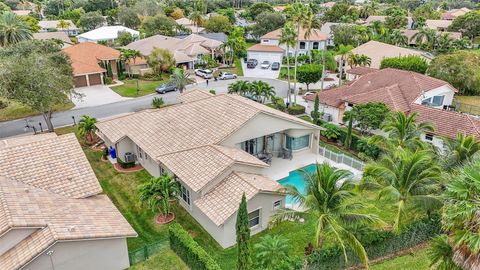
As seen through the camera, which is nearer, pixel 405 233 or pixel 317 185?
pixel 317 185

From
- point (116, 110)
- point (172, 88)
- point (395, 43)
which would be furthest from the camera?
point (395, 43)

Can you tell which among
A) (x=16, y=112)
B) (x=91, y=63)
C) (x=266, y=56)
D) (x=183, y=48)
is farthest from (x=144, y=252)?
(x=266, y=56)

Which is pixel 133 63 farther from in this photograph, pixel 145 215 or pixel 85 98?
pixel 145 215

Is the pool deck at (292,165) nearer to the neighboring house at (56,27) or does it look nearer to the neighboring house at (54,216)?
the neighboring house at (54,216)

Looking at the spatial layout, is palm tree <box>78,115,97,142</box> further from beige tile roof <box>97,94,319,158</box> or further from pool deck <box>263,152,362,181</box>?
pool deck <box>263,152,362,181</box>

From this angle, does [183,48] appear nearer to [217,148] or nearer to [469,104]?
[217,148]

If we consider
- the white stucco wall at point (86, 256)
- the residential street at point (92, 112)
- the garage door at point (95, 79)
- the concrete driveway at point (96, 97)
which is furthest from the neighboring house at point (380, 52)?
the white stucco wall at point (86, 256)

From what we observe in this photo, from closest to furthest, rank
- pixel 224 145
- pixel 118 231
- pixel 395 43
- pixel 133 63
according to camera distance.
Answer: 1. pixel 118 231
2. pixel 224 145
3. pixel 133 63
4. pixel 395 43

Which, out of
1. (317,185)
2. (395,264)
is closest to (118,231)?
(317,185)
